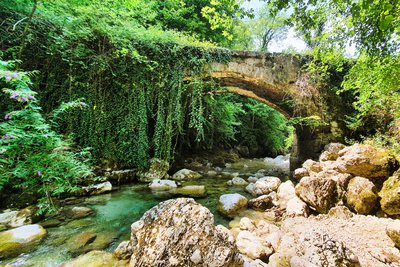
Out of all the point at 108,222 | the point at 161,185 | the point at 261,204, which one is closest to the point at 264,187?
the point at 261,204

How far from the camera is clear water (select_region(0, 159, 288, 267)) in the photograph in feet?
6.91

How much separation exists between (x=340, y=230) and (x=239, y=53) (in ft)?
16.5

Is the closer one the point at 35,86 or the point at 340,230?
the point at 340,230

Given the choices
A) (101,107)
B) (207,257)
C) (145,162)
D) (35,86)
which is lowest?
(207,257)

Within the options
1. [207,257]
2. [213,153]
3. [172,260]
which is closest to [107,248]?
[172,260]

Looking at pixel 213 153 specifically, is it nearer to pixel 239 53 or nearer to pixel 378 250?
pixel 239 53

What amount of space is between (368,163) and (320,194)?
0.95 meters

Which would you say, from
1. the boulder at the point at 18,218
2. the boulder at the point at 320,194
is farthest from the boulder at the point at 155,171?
the boulder at the point at 320,194

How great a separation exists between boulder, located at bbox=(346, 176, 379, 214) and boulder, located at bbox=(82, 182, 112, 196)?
15.5ft

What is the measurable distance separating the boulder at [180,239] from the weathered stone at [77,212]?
1477 mm

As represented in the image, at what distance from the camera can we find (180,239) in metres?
1.90

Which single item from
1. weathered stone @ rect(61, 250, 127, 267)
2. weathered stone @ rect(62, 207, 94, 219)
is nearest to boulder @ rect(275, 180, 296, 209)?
A: weathered stone @ rect(61, 250, 127, 267)

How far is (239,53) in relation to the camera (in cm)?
575

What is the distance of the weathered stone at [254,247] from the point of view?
2.21 m
